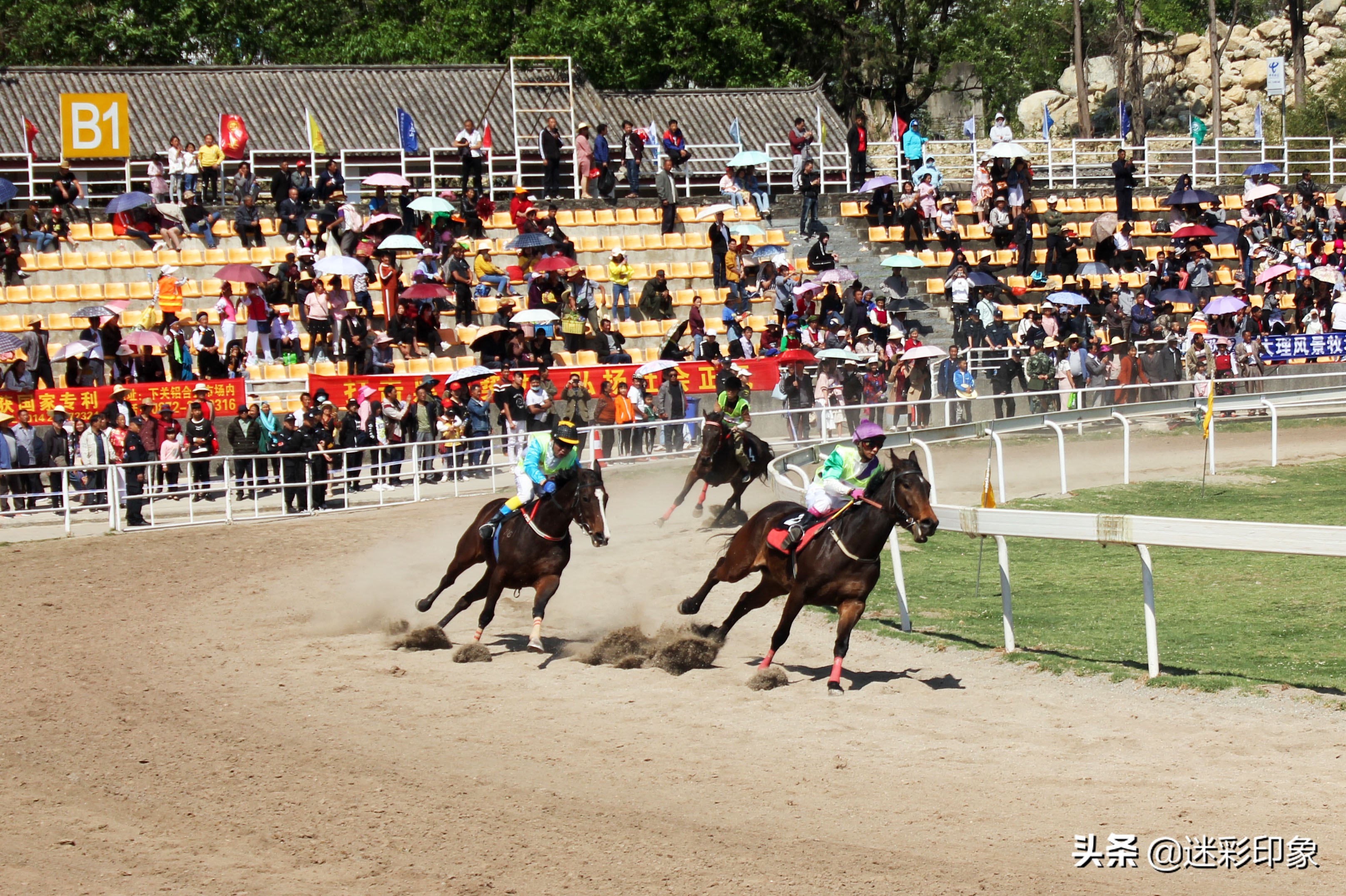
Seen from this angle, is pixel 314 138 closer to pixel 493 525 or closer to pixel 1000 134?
pixel 1000 134

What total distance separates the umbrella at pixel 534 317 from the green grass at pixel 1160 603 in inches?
409

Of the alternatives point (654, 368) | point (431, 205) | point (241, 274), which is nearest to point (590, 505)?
point (654, 368)

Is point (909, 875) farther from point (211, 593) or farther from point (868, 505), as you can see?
point (211, 593)

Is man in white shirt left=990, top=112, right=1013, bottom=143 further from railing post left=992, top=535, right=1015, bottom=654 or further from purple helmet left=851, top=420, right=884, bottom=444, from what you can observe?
purple helmet left=851, top=420, right=884, bottom=444

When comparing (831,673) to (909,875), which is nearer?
(909,875)

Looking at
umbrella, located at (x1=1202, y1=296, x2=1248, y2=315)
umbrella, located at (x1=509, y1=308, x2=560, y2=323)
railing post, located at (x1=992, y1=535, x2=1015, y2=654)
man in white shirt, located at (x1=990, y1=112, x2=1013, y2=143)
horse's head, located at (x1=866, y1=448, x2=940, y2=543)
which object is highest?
man in white shirt, located at (x1=990, y1=112, x2=1013, y2=143)

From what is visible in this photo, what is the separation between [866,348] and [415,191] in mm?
10980

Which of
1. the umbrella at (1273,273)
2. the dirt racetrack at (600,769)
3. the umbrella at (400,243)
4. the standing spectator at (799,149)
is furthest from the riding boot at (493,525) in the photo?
the umbrella at (1273,273)

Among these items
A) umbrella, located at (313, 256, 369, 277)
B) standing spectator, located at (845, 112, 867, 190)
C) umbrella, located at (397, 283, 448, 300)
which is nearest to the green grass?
umbrella, located at (397, 283, 448, 300)

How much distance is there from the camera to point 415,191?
32.7 metres

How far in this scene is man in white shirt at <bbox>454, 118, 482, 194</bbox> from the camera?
3198cm

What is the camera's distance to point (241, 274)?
1077 inches

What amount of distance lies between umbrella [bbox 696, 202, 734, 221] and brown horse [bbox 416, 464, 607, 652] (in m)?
19.3

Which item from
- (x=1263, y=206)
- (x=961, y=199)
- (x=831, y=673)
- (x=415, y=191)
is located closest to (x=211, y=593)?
(x=831, y=673)
